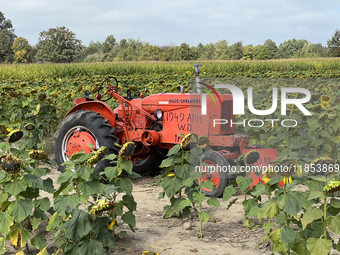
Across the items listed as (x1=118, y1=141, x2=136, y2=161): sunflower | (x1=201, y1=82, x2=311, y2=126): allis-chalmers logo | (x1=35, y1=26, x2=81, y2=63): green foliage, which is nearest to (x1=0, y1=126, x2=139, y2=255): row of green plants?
(x1=118, y1=141, x2=136, y2=161): sunflower

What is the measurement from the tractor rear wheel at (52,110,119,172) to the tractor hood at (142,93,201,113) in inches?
24.6

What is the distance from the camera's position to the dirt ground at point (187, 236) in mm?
3189

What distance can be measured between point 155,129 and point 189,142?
195 cm

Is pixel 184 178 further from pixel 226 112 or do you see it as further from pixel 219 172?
pixel 226 112

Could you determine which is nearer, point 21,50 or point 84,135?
point 84,135

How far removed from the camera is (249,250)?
3.18 meters

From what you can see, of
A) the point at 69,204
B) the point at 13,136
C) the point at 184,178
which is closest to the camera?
the point at 69,204

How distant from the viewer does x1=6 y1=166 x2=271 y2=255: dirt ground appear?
3.19 metres

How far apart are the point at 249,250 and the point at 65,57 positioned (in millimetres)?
52529

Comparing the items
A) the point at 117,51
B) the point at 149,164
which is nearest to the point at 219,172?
the point at 149,164

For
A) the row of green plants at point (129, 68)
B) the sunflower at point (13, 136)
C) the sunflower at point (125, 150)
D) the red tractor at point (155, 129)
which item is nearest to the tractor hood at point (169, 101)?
the red tractor at point (155, 129)

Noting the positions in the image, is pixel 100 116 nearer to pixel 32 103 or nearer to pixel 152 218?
pixel 152 218

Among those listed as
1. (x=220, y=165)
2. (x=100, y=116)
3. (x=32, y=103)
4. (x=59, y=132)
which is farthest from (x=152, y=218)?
(x=32, y=103)

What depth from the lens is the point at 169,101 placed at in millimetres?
5211
